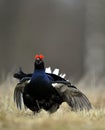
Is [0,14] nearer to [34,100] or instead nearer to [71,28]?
[71,28]

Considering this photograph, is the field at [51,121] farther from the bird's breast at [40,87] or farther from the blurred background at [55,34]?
the blurred background at [55,34]

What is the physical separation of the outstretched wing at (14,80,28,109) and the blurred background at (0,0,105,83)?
9324 mm

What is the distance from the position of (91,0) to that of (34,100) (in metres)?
10.9

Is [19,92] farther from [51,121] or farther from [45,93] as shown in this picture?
[51,121]

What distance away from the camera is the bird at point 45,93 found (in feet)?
23.7

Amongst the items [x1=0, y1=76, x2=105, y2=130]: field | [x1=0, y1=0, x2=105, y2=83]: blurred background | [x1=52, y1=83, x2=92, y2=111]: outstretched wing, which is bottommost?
[x1=0, y1=76, x2=105, y2=130]: field

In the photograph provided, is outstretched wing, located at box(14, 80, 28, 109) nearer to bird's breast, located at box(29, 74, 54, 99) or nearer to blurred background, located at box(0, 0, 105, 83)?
bird's breast, located at box(29, 74, 54, 99)

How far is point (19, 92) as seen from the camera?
7668mm

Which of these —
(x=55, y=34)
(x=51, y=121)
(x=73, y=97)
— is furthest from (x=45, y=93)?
(x=55, y=34)

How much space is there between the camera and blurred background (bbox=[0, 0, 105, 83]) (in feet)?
61.6

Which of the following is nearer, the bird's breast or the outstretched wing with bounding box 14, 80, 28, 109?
the bird's breast

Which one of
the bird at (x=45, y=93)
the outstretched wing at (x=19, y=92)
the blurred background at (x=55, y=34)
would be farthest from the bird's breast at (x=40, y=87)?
the blurred background at (x=55, y=34)

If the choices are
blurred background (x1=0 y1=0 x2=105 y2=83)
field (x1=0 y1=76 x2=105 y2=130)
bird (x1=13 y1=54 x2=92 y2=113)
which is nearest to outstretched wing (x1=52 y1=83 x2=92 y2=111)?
bird (x1=13 y1=54 x2=92 y2=113)

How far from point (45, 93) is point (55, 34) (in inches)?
693
